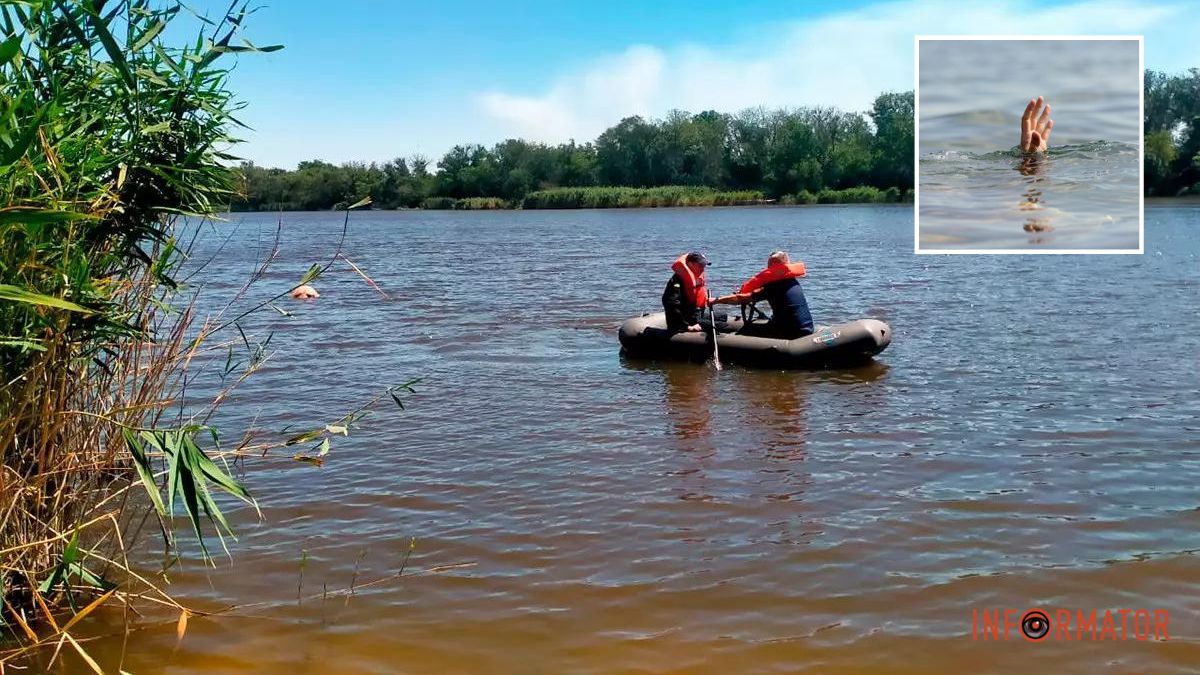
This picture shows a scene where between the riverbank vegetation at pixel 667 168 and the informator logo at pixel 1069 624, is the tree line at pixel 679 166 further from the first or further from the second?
the informator logo at pixel 1069 624

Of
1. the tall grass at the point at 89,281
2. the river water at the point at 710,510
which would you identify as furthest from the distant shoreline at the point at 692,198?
the tall grass at the point at 89,281

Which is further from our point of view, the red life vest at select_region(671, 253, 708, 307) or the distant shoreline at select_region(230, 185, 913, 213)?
the distant shoreline at select_region(230, 185, 913, 213)

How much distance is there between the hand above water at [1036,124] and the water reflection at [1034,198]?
0.86 feet

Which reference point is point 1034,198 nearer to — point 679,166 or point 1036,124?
point 1036,124

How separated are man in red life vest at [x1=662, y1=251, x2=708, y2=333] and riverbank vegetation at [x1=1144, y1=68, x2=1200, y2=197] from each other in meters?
25.8

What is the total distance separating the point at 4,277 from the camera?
4074mm

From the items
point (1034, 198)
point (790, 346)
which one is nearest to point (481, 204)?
point (790, 346)

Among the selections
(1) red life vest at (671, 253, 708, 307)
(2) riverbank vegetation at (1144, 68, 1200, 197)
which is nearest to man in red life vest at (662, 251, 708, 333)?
(1) red life vest at (671, 253, 708, 307)

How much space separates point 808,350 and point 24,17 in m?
8.48

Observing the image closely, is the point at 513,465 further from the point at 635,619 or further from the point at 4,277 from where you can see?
the point at 4,277

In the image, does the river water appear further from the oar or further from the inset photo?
the inset photo

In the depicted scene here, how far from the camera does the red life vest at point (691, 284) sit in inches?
464

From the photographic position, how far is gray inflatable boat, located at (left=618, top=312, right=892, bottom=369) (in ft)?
36.3

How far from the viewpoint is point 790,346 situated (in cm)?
1117
